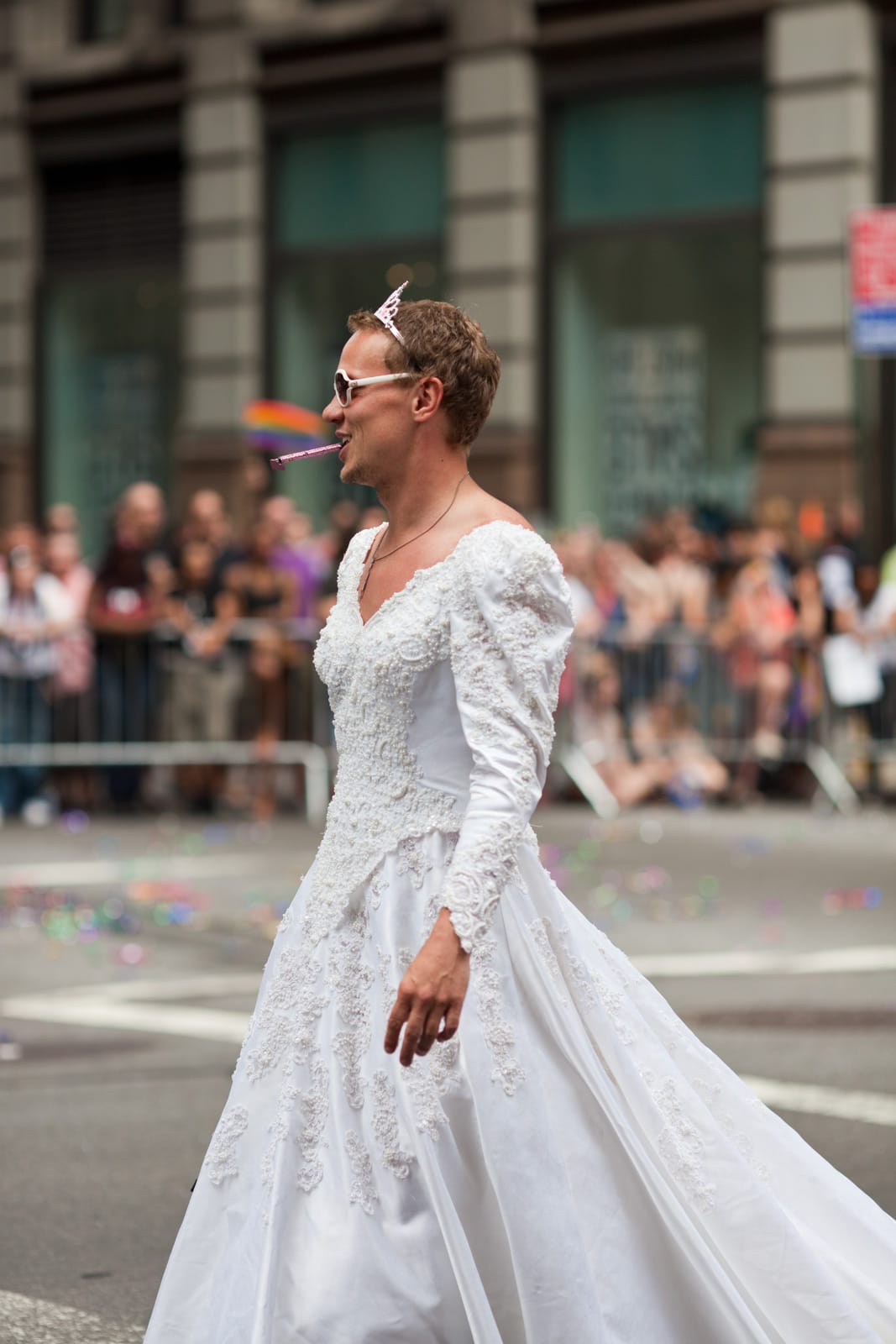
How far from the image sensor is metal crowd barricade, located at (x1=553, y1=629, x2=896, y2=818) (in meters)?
17.5

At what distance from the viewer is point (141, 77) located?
2448 centimetres

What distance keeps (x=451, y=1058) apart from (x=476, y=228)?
61.0ft

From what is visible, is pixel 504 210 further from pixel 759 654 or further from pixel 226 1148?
pixel 226 1148

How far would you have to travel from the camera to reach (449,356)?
4.05 m

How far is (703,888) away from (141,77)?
14357 millimetres

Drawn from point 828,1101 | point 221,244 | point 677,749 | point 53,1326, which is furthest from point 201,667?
point 53,1326

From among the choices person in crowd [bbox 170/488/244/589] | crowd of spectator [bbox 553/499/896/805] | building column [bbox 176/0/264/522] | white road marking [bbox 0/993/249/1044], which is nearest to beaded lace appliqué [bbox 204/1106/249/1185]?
white road marking [bbox 0/993/249/1044]

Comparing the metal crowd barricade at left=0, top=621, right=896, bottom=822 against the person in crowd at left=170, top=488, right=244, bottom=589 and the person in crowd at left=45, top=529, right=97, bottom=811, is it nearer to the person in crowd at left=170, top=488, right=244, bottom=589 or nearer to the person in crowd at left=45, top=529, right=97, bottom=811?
the person in crowd at left=45, top=529, right=97, bottom=811

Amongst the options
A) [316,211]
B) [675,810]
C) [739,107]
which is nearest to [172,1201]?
[675,810]

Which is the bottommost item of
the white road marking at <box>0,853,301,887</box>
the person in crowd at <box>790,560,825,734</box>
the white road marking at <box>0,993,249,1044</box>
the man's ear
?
the white road marking at <box>0,853,301,887</box>

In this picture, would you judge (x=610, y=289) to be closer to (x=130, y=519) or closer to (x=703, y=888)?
(x=130, y=519)

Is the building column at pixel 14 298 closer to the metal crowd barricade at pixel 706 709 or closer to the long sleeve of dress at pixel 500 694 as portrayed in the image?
the metal crowd barricade at pixel 706 709

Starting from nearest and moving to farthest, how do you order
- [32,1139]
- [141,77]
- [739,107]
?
[32,1139], [739,107], [141,77]

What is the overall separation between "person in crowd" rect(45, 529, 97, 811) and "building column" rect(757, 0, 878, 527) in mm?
5809
